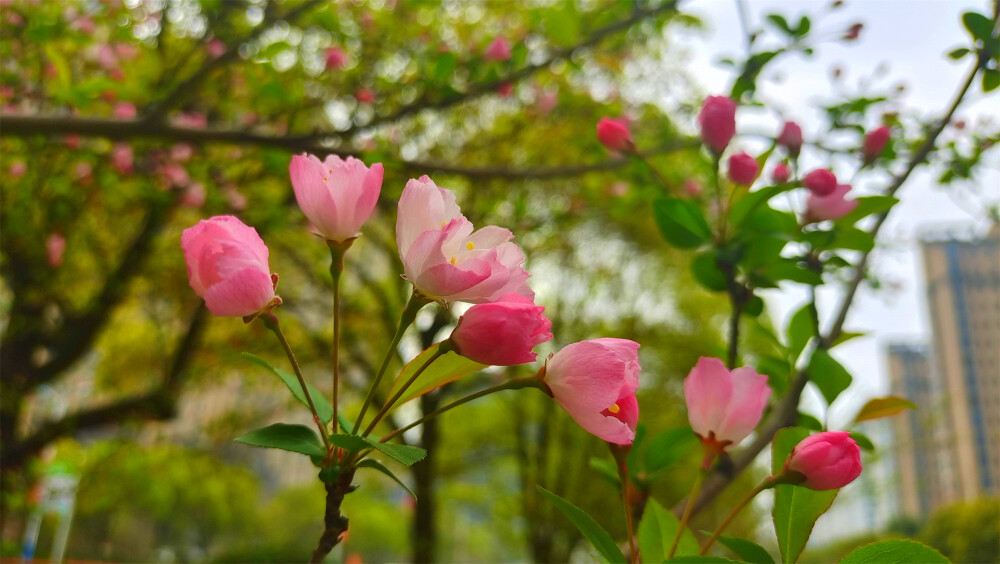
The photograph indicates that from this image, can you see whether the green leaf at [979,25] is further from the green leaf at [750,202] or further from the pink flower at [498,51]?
the pink flower at [498,51]

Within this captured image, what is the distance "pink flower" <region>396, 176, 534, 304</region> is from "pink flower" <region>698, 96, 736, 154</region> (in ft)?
1.29

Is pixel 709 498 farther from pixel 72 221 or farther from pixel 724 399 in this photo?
pixel 72 221

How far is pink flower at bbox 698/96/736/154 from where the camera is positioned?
74 cm

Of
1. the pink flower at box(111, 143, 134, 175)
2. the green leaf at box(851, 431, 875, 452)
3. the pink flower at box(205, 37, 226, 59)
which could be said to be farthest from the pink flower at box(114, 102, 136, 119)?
the green leaf at box(851, 431, 875, 452)

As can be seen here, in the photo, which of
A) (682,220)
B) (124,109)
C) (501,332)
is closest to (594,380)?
(501,332)

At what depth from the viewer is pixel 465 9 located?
4645mm

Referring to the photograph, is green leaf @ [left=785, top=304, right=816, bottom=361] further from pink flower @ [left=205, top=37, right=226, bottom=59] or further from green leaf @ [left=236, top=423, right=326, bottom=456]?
pink flower @ [left=205, top=37, right=226, bottom=59]

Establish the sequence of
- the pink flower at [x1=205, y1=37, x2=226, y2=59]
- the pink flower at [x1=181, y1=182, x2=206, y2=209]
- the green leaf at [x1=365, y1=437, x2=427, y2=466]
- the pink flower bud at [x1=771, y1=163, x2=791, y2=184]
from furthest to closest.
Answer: the pink flower at [x1=181, y1=182, x2=206, y2=209] → the pink flower at [x1=205, y1=37, x2=226, y2=59] → the pink flower bud at [x1=771, y1=163, x2=791, y2=184] → the green leaf at [x1=365, y1=437, x2=427, y2=466]

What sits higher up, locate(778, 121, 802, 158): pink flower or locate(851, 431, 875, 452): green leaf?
locate(778, 121, 802, 158): pink flower

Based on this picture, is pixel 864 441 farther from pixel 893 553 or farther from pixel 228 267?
pixel 228 267

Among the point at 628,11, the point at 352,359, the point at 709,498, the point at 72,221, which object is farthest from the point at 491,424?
the point at 709,498

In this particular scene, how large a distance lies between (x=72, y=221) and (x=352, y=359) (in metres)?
2.31

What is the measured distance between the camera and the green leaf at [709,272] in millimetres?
761

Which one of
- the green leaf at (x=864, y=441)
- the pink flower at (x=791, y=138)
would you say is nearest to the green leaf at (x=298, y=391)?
the green leaf at (x=864, y=441)
